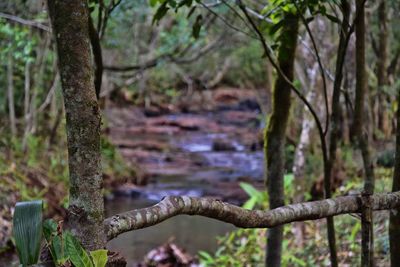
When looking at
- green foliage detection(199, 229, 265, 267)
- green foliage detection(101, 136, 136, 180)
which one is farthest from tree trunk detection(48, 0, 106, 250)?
green foliage detection(101, 136, 136, 180)

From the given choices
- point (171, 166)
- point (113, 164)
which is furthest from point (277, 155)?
point (171, 166)

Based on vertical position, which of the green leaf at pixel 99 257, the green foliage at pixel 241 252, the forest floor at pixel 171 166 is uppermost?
the green leaf at pixel 99 257

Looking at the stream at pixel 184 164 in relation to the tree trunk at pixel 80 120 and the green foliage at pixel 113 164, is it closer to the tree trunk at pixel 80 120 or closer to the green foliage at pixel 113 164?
the green foliage at pixel 113 164

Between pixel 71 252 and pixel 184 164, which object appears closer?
pixel 71 252

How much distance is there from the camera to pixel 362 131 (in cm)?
288

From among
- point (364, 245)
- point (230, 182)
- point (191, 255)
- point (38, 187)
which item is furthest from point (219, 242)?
point (364, 245)

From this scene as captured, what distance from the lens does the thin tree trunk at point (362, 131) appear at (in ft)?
7.25

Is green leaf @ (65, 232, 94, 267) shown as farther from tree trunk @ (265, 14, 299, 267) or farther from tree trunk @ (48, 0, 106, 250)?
tree trunk @ (265, 14, 299, 267)

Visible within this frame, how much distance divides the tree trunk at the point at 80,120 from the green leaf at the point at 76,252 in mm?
93

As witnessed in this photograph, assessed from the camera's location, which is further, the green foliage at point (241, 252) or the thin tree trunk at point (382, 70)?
the thin tree trunk at point (382, 70)

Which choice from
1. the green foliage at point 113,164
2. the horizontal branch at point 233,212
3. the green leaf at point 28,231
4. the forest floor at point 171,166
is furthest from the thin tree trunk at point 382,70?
the green leaf at point 28,231

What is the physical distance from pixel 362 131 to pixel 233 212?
50.8 inches

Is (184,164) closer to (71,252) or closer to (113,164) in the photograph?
(113,164)

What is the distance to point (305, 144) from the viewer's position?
7.02 metres
